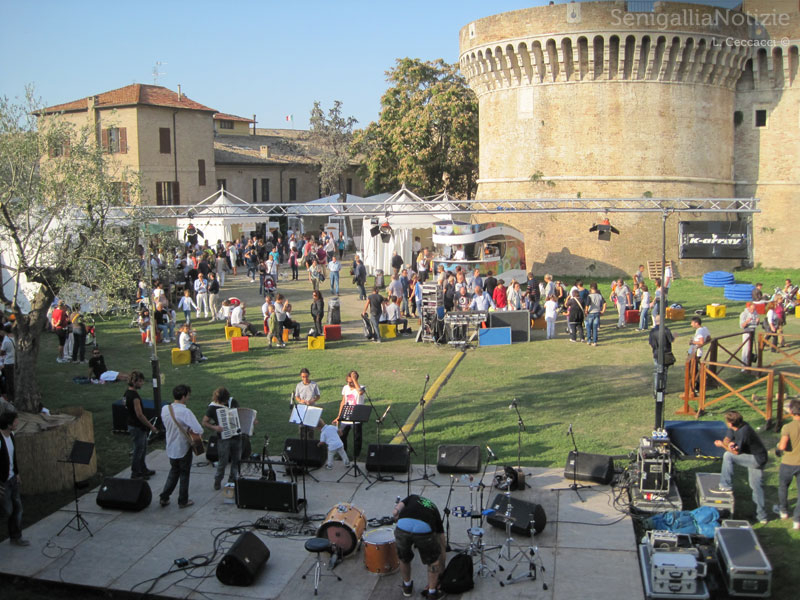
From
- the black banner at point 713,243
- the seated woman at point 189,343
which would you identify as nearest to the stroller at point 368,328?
the seated woman at point 189,343

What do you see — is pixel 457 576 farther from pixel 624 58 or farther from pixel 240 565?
pixel 624 58

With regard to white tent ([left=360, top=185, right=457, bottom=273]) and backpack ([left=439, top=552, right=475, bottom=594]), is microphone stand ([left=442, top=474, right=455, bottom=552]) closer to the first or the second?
backpack ([left=439, top=552, right=475, bottom=594])

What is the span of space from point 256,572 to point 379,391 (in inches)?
296

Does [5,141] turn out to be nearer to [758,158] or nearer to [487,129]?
[487,129]

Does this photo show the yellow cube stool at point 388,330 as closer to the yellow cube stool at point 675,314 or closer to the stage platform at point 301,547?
the yellow cube stool at point 675,314

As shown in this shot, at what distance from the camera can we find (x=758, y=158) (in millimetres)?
34250

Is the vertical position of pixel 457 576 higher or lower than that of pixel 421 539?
lower

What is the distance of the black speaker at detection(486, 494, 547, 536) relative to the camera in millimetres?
9039

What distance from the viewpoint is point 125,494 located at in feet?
33.3

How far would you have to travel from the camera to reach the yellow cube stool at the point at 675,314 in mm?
22834

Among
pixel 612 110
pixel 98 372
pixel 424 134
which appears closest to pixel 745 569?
pixel 98 372

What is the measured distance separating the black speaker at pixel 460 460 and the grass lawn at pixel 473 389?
854 mm

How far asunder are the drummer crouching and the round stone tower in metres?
26.7

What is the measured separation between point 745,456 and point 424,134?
1400 inches
